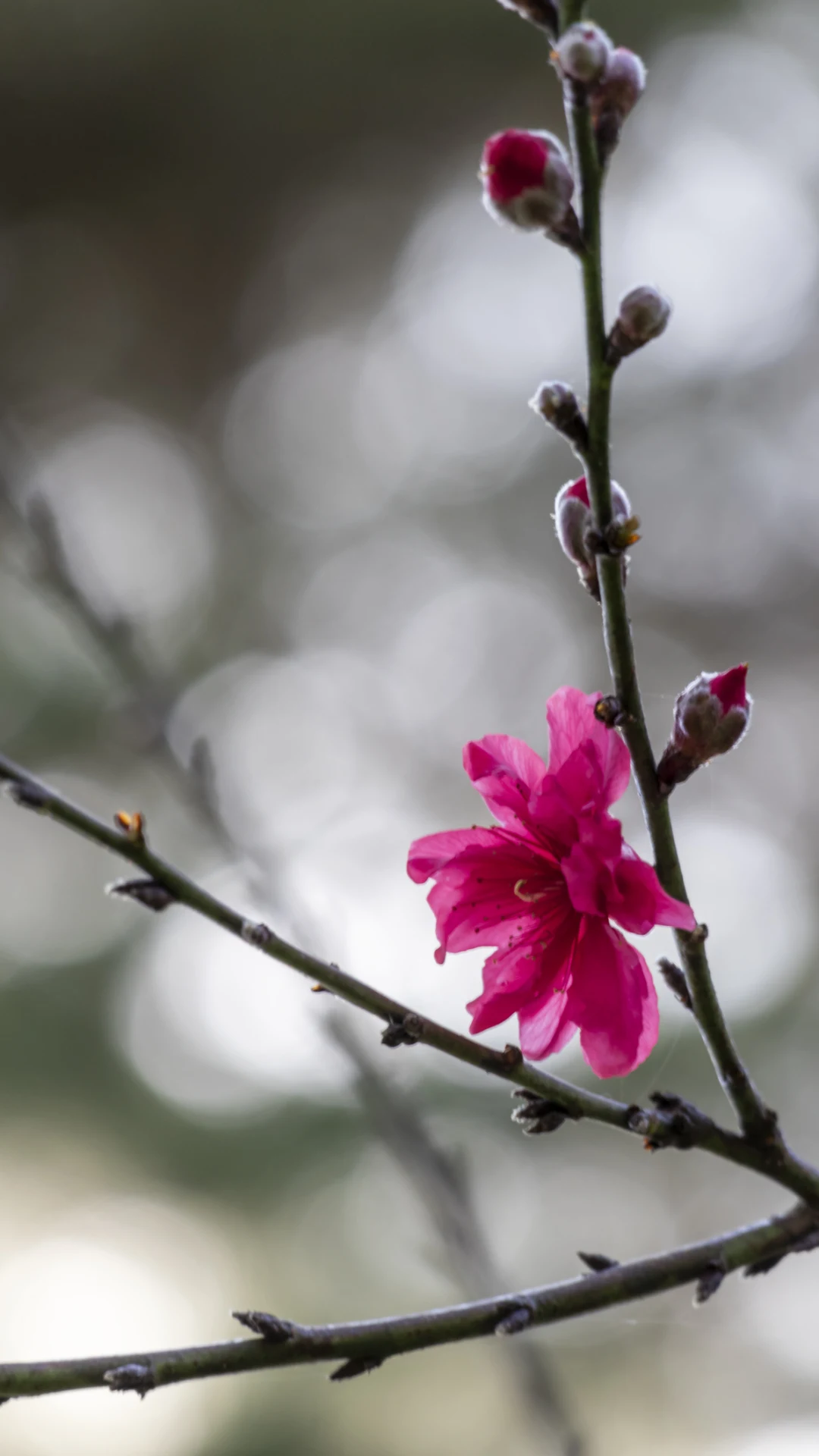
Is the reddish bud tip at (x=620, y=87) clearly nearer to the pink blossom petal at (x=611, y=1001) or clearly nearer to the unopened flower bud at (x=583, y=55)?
the unopened flower bud at (x=583, y=55)

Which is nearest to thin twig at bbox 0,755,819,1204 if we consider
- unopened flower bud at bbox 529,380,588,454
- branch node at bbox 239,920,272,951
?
branch node at bbox 239,920,272,951

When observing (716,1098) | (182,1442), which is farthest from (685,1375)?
(182,1442)

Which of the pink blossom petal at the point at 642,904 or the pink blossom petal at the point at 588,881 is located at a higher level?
the pink blossom petal at the point at 588,881

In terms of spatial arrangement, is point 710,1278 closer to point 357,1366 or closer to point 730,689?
point 357,1366

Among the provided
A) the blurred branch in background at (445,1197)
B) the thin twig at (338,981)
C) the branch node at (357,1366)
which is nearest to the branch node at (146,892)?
the thin twig at (338,981)

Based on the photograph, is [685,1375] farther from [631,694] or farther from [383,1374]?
[631,694]

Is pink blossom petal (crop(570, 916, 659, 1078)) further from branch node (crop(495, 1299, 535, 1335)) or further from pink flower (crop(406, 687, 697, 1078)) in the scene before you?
branch node (crop(495, 1299, 535, 1335))
